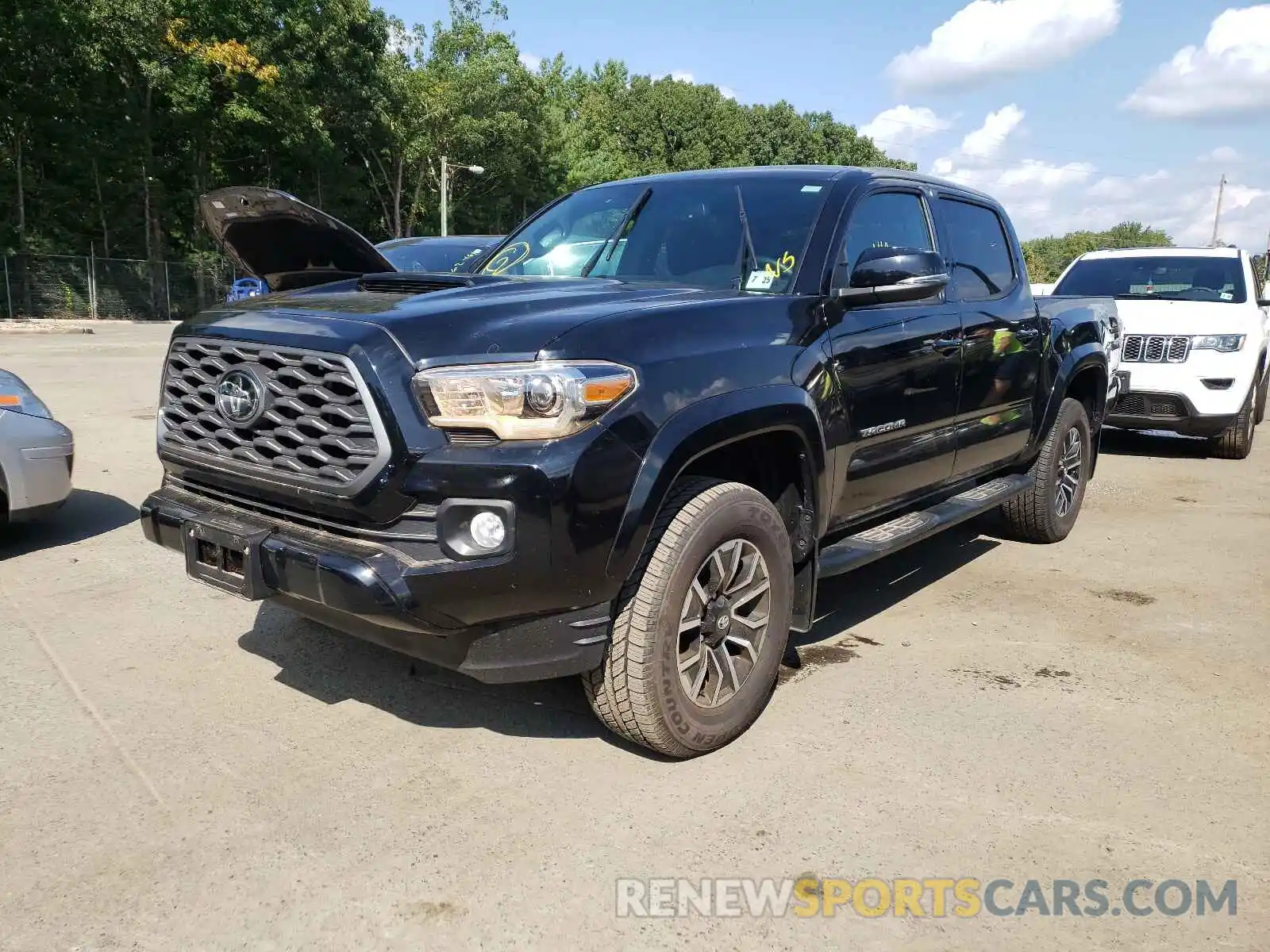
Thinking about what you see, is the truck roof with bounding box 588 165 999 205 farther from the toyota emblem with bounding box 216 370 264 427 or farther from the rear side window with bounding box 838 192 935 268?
the toyota emblem with bounding box 216 370 264 427

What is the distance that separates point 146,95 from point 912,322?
1373 inches

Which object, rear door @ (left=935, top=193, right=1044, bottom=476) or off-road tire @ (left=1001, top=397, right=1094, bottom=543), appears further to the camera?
off-road tire @ (left=1001, top=397, right=1094, bottom=543)

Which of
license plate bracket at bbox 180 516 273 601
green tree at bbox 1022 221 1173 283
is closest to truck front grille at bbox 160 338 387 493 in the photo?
license plate bracket at bbox 180 516 273 601

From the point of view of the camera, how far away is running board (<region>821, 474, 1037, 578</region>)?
3.71 metres

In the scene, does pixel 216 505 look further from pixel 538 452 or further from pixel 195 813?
pixel 538 452

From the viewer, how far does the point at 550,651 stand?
2.73m

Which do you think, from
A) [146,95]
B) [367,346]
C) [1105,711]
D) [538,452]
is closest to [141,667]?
[367,346]

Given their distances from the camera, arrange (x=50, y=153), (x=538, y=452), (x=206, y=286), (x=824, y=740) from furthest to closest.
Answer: (x=206, y=286) → (x=50, y=153) → (x=824, y=740) → (x=538, y=452)

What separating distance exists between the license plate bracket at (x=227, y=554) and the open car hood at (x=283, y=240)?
1.44m

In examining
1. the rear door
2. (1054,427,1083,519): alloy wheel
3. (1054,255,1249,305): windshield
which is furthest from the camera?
(1054,255,1249,305): windshield

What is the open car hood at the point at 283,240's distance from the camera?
396 cm

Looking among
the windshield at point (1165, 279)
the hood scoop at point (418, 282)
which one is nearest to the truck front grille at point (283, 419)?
the hood scoop at point (418, 282)

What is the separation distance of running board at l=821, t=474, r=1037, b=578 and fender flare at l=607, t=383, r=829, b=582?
1.02ft

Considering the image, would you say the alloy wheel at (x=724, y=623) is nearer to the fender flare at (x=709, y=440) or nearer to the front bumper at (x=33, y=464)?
the fender flare at (x=709, y=440)
